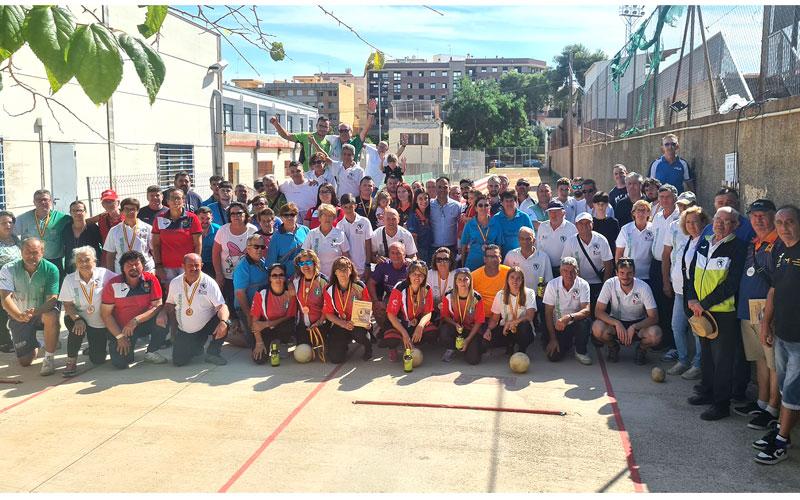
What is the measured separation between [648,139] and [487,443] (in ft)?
31.2

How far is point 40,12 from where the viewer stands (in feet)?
4.73

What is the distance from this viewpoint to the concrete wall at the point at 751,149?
258 inches

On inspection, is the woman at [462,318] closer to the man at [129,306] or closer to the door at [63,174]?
the man at [129,306]

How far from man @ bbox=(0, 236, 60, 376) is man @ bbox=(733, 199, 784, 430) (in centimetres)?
690

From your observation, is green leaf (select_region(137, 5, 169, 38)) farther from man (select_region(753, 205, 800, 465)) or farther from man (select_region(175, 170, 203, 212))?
man (select_region(175, 170, 203, 212))

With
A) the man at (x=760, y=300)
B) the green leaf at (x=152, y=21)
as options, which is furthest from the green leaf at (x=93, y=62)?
the man at (x=760, y=300)

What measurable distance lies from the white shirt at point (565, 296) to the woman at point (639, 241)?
59 cm

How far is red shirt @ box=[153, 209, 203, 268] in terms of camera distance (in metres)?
8.20

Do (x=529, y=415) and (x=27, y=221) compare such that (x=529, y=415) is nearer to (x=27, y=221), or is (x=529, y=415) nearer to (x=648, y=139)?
(x=27, y=221)

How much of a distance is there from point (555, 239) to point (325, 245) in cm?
281

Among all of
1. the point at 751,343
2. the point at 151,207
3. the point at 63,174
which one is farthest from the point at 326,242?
the point at 63,174

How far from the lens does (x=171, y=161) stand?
72.2ft

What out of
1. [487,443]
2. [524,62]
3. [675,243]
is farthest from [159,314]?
[524,62]

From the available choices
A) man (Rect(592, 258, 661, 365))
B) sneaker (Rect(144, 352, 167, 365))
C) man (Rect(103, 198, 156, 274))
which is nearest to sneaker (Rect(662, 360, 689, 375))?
man (Rect(592, 258, 661, 365))
